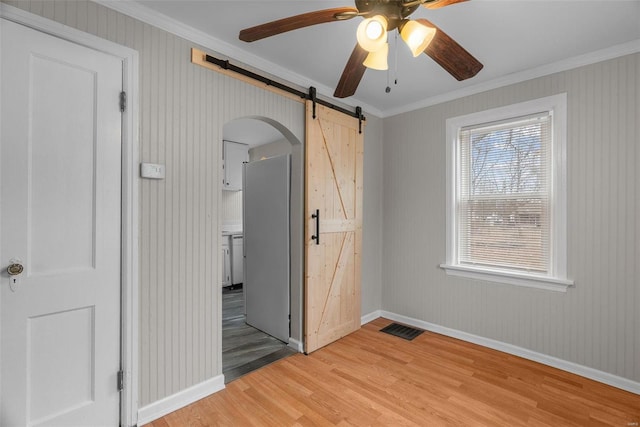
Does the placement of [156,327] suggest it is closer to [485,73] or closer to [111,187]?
[111,187]

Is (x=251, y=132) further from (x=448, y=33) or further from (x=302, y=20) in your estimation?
(x=302, y=20)

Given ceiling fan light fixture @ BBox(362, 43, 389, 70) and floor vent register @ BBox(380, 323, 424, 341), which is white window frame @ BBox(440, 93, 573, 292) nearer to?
floor vent register @ BBox(380, 323, 424, 341)

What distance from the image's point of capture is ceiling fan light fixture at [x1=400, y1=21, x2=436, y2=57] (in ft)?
4.37

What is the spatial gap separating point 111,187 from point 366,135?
2.76 metres

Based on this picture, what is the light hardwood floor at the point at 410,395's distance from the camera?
2.02 meters

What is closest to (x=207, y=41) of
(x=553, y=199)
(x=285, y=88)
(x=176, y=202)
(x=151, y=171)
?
(x=285, y=88)

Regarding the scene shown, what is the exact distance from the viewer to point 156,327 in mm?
2059

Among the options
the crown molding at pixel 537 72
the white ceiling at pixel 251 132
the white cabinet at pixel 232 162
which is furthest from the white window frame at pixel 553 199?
the white cabinet at pixel 232 162

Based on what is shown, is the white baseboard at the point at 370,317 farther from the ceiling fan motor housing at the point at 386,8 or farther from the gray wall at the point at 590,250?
the ceiling fan motor housing at the point at 386,8

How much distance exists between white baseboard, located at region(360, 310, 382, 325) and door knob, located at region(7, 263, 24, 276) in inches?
123

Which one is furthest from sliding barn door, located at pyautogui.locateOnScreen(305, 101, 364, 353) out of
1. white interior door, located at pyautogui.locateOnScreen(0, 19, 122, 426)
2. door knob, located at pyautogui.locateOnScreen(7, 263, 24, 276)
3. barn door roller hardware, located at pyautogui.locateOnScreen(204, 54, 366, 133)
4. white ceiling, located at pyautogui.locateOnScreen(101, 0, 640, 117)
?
door knob, located at pyautogui.locateOnScreen(7, 263, 24, 276)

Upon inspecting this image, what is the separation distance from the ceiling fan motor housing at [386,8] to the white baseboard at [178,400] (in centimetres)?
258

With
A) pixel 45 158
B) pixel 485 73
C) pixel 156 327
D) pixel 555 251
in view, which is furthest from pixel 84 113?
pixel 555 251

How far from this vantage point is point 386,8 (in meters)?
1.35
